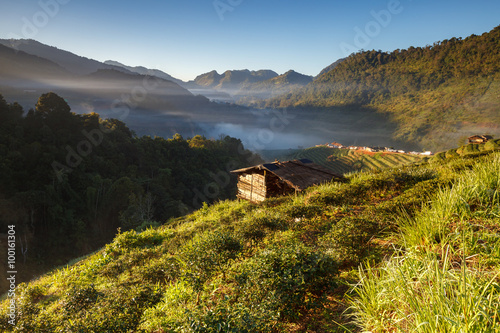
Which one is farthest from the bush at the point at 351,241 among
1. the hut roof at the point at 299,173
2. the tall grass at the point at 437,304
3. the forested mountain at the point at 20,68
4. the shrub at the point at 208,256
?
the forested mountain at the point at 20,68

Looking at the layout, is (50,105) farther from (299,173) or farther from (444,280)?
(444,280)

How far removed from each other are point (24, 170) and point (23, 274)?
13272 millimetres

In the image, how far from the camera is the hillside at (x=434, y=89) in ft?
359

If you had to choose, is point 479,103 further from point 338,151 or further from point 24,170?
point 24,170

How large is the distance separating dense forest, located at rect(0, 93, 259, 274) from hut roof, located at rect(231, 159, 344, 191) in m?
17.1

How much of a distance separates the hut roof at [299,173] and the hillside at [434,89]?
101 metres

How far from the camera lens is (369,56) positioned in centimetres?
19325

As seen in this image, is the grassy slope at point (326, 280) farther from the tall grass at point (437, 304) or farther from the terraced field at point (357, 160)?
the terraced field at point (357, 160)

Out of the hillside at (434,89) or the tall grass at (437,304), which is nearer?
the tall grass at (437,304)

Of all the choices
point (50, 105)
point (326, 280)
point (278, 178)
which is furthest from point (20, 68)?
point (326, 280)

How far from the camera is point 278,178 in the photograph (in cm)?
1808

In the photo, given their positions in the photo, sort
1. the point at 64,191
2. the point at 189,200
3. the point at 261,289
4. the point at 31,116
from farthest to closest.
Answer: the point at 189,200 < the point at 31,116 < the point at 64,191 < the point at 261,289

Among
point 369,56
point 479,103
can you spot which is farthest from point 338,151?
point 369,56

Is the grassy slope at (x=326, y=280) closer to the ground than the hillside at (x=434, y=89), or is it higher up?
closer to the ground
